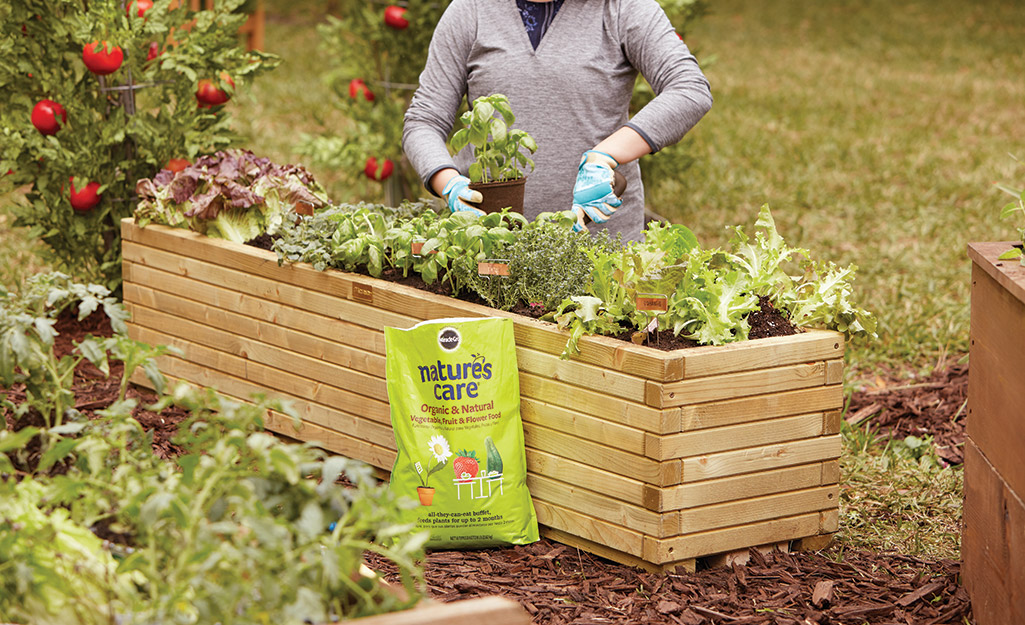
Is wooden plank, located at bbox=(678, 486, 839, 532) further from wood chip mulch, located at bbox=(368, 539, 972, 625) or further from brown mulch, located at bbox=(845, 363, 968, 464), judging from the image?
brown mulch, located at bbox=(845, 363, 968, 464)

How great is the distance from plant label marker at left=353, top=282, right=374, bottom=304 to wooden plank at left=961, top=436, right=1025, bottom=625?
5.27ft

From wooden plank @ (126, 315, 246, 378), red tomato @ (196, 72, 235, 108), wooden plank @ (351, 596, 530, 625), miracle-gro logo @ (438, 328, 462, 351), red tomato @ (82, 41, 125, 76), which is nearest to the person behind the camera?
wooden plank @ (351, 596, 530, 625)

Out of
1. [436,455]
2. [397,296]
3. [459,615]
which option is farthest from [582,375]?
[459,615]

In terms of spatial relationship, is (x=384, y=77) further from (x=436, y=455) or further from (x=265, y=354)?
(x=436, y=455)

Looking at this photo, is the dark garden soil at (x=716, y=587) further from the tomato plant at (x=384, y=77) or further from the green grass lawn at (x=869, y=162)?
the tomato plant at (x=384, y=77)

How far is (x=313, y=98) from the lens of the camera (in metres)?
9.75

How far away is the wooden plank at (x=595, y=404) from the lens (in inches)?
103

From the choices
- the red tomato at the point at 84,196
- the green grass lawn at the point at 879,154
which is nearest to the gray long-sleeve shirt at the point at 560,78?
the red tomato at the point at 84,196

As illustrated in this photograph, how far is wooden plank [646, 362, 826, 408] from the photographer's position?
102 inches

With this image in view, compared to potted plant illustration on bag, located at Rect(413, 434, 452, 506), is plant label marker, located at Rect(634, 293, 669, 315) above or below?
above

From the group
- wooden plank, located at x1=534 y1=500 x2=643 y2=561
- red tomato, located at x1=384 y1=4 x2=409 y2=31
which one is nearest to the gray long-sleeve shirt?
wooden plank, located at x1=534 y1=500 x2=643 y2=561

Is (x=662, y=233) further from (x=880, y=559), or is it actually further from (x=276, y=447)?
(x=276, y=447)

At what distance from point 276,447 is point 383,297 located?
1584 mm

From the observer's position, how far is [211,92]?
4.27 meters
